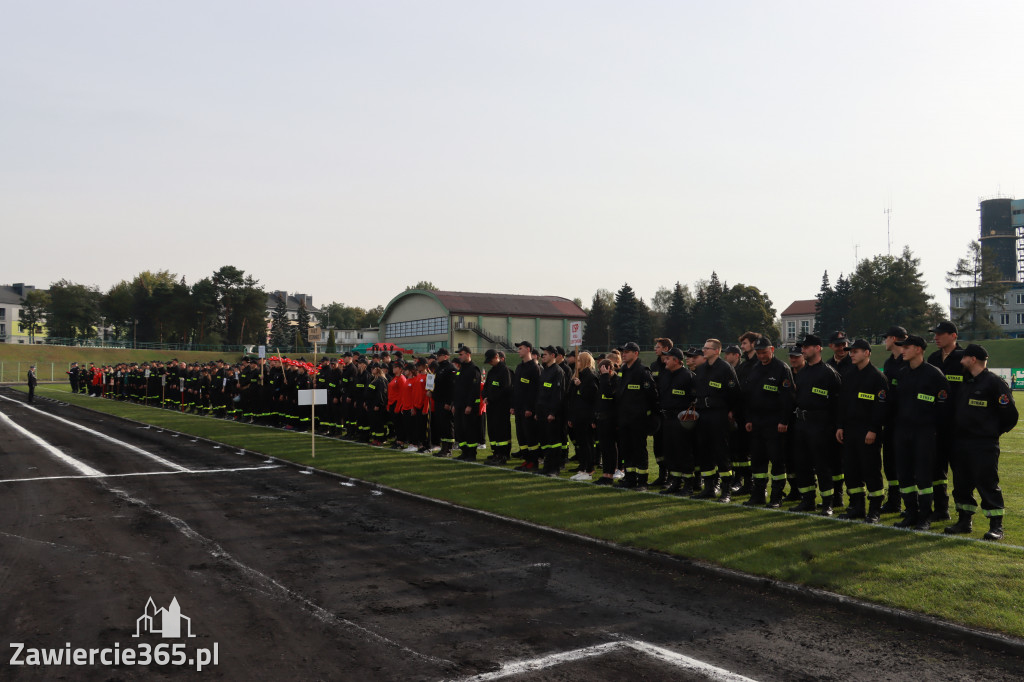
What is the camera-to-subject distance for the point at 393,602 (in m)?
6.28

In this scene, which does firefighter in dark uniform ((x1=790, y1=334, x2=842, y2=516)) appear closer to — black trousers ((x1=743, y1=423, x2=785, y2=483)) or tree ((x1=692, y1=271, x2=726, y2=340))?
black trousers ((x1=743, y1=423, x2=785, y2=483))

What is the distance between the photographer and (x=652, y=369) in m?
13.3

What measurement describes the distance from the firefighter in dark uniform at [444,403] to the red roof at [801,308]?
106336 mm

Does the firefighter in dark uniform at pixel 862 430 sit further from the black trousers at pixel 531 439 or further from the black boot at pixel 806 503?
the black trousers at pixel 531 439

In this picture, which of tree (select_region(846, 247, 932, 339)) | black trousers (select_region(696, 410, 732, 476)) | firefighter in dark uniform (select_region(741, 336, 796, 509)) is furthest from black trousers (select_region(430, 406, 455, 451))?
tree (select_region(846, 247, 932, 339))

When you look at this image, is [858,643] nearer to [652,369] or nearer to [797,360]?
[797,360]

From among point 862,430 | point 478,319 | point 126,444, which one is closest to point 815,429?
point 862,430

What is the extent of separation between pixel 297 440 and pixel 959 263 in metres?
96.7

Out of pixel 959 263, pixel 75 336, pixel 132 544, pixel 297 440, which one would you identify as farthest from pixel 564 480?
pixel 75 336

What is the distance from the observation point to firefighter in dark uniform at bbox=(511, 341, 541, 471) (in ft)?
46.1

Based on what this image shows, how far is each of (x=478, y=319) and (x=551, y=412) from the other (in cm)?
6717

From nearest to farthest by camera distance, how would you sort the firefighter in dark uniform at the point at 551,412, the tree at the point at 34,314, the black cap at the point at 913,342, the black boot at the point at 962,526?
the black boot at the point at 962,526, the black cap at the point at 913,342, the firefighter in dark uniform at the point at 551,412, the tree at the point at 34,314

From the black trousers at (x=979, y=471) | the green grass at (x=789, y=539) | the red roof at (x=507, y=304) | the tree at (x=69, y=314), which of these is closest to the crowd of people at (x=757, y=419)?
the black trousers at (x=979, y=471)

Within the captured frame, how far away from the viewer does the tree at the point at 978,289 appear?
84.4 m
